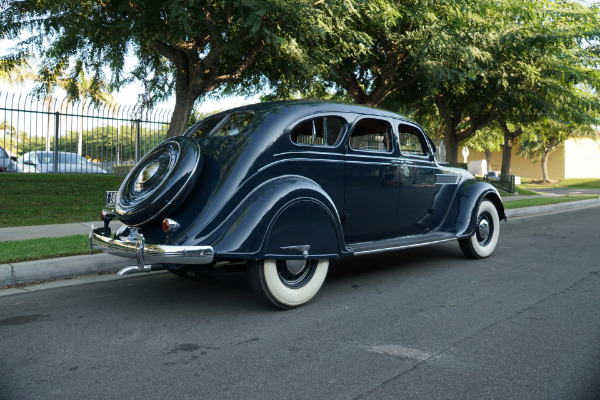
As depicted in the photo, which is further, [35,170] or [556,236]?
[35,170]

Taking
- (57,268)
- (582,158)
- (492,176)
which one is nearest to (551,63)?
(57,268)

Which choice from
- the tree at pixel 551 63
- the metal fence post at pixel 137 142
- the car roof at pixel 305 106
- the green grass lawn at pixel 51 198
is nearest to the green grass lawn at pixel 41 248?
the green grass lawn at pixel 51 198

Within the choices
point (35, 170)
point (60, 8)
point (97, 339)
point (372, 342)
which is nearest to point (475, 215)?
point (372, 342)

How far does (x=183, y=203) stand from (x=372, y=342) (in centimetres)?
198

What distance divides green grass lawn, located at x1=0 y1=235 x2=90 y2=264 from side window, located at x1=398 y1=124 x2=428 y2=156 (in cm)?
409

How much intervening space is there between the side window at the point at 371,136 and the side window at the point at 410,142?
0.23 m

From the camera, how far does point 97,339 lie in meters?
3.47

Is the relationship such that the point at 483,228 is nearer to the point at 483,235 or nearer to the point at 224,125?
the point at 483,235

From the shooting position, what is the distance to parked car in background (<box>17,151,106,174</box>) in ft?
39.5

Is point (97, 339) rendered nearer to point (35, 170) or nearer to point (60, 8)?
point (60, 8)

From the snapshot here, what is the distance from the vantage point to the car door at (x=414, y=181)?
5410mm

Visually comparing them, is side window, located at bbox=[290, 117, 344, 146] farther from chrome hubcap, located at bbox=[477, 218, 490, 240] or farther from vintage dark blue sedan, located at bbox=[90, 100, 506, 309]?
chrome hubcap, located at bbox=[477, 218, 490, 240]

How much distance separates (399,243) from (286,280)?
1.54m

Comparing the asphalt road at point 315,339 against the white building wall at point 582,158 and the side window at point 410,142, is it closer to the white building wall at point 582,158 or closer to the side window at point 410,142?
the side window at point 410,142
